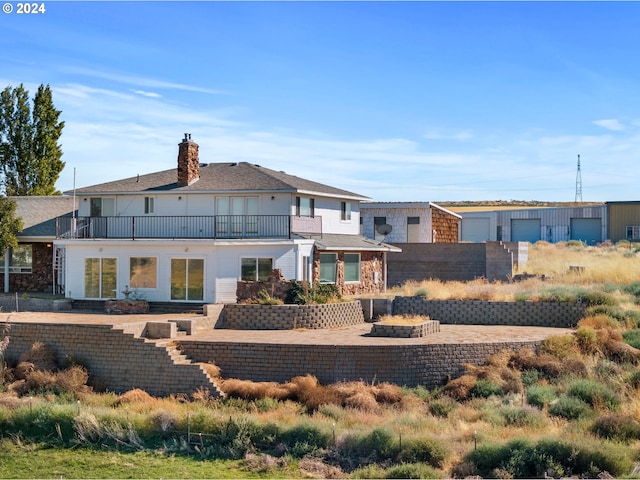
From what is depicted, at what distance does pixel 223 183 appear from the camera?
34.5 meters

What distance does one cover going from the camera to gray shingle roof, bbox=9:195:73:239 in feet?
117

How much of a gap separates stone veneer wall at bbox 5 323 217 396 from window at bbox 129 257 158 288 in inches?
225

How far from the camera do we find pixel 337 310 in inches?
1166

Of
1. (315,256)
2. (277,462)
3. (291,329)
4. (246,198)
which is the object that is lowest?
(277,462)

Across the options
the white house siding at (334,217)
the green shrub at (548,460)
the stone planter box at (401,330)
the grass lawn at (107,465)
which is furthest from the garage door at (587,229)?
the grass lawn at (107,465)

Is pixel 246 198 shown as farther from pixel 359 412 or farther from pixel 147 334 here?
pixel 359 412

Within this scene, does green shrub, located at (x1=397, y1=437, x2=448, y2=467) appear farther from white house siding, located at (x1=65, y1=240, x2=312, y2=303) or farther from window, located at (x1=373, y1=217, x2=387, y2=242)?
window, located at (x1=373, y1=217, x2=387, y2=242)

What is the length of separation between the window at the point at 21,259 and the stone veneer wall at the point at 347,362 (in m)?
15.1

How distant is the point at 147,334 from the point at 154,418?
570 centimetres

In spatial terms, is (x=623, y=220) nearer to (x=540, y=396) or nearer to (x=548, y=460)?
(x=540, y=396)

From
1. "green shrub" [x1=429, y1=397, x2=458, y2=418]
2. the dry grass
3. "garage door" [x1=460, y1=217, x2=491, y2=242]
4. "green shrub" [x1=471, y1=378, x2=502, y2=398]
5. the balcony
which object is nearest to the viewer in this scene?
"green shrub" [x1=429, y1=397, x2=458, y2=418]

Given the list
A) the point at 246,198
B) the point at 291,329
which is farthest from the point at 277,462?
the point at 246,198

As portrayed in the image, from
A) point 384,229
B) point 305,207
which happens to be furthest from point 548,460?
point 384,229

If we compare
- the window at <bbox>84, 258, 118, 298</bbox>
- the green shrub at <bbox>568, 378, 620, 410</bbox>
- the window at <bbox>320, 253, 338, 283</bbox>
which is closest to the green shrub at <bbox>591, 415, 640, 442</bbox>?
the green shrub at <bbox>568, 378, 620, 410</bbox>
